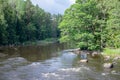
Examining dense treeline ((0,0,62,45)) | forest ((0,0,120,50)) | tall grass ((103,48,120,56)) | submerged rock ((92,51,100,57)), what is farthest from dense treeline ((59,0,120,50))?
dense treeline ((0,0,62,45))

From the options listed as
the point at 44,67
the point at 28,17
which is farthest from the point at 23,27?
the point at 44,67

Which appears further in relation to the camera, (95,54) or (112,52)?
(95,54)

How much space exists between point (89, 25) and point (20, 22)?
4097 cm

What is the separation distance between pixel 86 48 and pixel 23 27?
4280 centimetres

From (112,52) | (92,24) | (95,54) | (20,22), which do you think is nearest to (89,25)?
(92,24)

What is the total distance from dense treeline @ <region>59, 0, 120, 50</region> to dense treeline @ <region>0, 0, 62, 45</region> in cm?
2423

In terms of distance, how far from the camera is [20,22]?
91312mm

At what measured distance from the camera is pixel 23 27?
3688 inches

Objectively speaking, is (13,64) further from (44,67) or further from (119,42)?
(119,42)

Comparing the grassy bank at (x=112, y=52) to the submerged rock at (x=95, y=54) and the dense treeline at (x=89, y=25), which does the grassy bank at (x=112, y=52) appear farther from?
the dense treeline at (x=89, y=25)

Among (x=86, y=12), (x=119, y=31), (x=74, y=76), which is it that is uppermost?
(x=86, y=12)

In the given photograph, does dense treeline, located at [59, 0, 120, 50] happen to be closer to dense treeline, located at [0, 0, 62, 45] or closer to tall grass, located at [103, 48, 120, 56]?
tall grass, located at [103, 48, 120, 56]

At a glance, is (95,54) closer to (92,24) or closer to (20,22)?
(92,24)

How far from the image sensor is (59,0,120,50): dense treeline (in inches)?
2115
